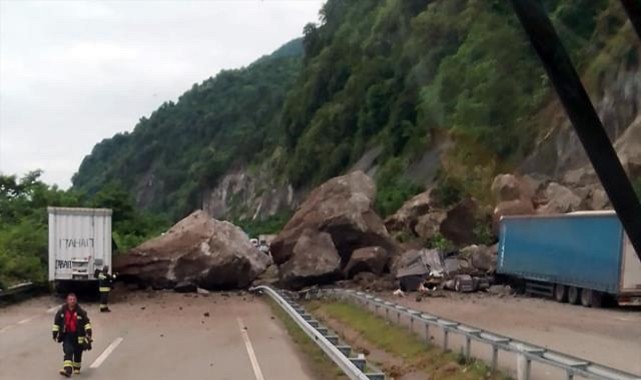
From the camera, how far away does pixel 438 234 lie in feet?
159

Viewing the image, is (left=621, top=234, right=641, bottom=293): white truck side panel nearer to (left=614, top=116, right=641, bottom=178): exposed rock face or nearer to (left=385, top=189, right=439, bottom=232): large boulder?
(left=614, top=116, right=641, bottom=178): exposed rock face

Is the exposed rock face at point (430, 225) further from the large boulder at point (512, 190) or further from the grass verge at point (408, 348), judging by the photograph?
the grass verge at point (408, 348)

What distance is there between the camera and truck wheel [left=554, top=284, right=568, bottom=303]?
34375 millimetres

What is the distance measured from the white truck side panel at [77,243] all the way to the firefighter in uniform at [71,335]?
1817cm

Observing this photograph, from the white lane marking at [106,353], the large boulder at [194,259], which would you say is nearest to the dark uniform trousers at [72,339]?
the white lane marking at [106,353]

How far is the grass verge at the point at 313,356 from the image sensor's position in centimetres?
1689

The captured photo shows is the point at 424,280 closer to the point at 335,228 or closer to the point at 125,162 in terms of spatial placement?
the point at 335,228

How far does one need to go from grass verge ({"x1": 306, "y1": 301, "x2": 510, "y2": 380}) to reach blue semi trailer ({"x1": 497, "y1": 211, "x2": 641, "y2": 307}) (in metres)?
7.18

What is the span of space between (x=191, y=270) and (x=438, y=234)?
524 inches

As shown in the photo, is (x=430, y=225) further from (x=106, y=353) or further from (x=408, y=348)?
(x=106, y=353)

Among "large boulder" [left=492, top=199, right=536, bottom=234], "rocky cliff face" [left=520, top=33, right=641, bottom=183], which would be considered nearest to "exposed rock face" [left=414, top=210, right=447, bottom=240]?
"large boulder" [left=492, top=199, right=536, bottom=234]

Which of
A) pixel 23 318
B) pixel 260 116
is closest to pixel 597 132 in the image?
pixel 23 318

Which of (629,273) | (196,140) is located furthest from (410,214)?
(196,140)

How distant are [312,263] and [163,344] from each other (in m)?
18.9
